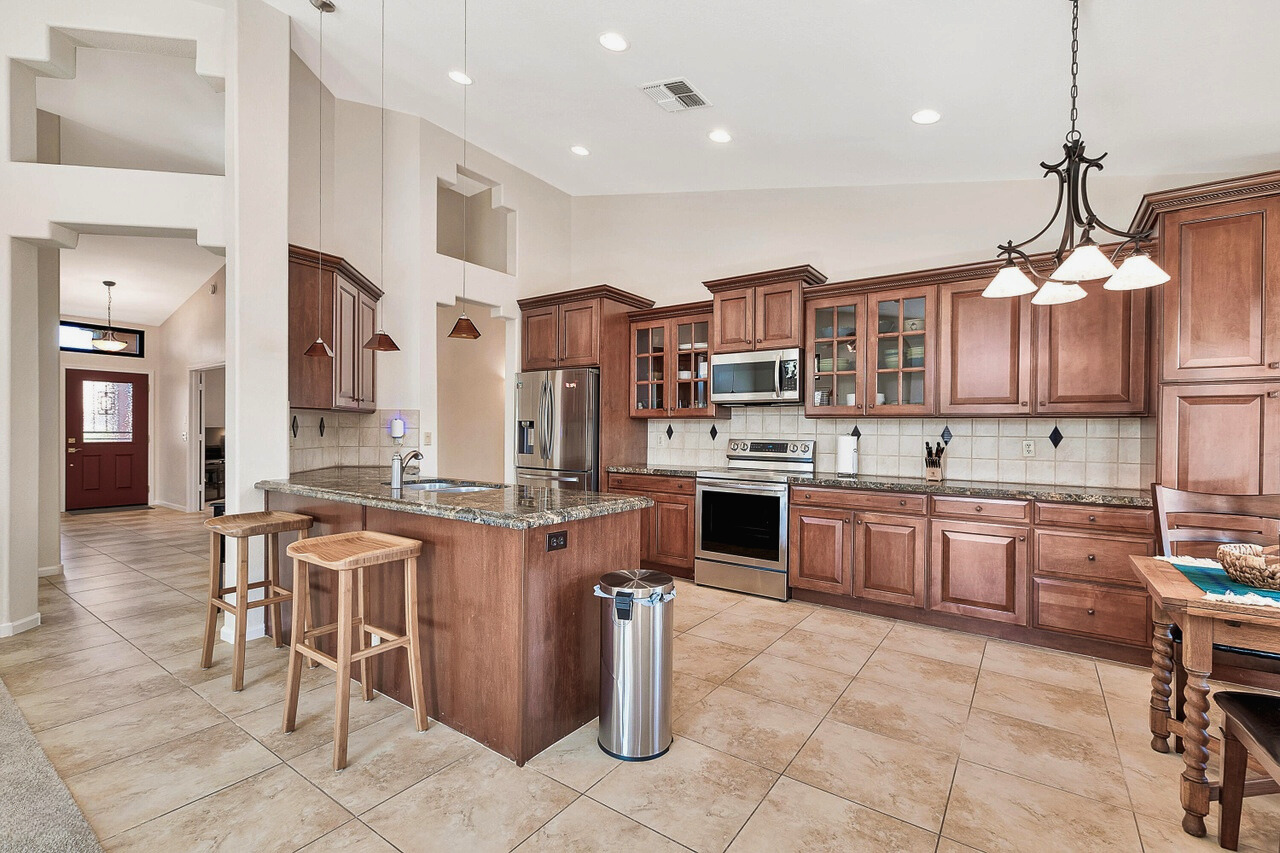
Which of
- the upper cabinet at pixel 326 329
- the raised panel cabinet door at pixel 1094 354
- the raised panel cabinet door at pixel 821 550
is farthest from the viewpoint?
the raised panel cabinet door at pixel 821 550

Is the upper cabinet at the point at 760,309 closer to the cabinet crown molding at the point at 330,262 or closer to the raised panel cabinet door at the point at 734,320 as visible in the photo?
the raised panel cabinet door at the point at 734,320

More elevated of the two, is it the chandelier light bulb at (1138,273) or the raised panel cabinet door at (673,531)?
the chandelier light bulb at (1138,273)

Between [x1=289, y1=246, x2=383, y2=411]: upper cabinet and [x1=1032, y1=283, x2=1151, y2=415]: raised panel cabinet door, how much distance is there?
175 inches

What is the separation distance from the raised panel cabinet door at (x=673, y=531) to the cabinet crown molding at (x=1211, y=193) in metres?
3.23

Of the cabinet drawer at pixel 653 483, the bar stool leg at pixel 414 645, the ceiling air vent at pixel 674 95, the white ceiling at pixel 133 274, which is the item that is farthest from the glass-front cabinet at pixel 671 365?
the white ceiling at pixel 133 274

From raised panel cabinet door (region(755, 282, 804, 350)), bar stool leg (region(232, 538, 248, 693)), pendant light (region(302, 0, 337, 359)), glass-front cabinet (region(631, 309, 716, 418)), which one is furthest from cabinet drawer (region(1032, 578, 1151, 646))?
pendant light (region(302, 0, 337, 359))

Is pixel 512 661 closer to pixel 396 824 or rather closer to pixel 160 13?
pixel 396 824

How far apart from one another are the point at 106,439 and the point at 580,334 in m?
8.29

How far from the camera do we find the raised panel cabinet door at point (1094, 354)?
10.6 feet

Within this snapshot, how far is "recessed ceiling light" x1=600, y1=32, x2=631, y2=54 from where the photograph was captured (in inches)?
121

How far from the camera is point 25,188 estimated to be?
10.6 ft

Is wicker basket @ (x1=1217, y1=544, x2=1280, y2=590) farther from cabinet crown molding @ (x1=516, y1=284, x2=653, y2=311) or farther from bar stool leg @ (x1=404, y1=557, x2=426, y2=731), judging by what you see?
cabinet crown molding @ (x1=516, y1=284, x2=653, y2=311)

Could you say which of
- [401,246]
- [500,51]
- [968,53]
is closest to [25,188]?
[401,246]

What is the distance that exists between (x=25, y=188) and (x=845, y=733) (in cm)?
505
